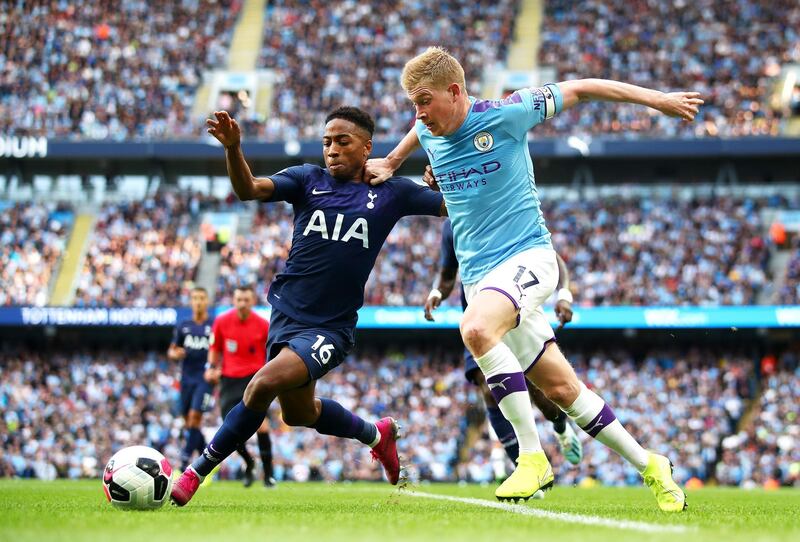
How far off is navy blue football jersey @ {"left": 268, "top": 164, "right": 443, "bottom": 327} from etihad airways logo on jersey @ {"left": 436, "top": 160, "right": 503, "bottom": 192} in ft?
2.80

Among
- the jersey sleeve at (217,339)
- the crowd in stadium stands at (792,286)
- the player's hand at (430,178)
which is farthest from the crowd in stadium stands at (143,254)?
the player's hand at (430,178)

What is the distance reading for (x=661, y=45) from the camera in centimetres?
3459

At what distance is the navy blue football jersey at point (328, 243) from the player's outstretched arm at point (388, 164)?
0.09m

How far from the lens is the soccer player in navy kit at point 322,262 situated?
7.02m

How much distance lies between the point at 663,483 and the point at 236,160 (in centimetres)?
328

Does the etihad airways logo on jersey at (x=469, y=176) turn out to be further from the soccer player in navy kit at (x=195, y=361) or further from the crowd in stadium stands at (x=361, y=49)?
the crowd in stadium stands at (x=361, y=49)

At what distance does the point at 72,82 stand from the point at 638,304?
21.1m

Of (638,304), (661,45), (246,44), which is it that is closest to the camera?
(638,304)

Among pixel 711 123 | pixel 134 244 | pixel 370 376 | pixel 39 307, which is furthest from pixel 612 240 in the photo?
pixel 39 307

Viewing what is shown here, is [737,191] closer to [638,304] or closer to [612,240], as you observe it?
[612,240]

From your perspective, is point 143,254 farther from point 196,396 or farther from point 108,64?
point 196,396

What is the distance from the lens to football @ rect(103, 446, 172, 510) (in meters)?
6.59

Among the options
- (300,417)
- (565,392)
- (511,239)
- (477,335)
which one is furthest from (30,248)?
(477,335)

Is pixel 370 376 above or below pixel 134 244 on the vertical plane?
below
